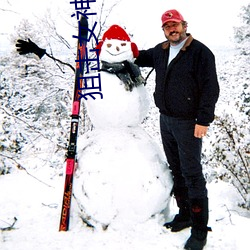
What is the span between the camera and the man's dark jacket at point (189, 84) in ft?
8.07

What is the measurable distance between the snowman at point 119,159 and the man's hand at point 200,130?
2.19ft

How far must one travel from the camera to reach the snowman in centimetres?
286

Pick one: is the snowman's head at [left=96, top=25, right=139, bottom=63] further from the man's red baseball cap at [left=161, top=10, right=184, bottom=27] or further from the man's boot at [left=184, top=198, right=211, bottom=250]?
the man's boot at [left=184, top=198, right=211, bottom=250]

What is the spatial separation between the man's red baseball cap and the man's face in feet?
0.12

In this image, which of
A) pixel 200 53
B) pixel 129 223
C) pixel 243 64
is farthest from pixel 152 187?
pixel 243 64

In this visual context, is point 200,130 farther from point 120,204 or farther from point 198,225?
point 120,204

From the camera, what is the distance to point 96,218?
2.92 meters

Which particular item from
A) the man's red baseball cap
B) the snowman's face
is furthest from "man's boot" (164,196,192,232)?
the man's red baseball cap

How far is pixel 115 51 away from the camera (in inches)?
115

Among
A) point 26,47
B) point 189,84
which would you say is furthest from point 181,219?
point 26,47

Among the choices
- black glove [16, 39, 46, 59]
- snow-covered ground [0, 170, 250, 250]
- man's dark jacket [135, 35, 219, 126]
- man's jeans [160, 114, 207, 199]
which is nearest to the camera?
man's dark jacket [135, 35, 219, 126]

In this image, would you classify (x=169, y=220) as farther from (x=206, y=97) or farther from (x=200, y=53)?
(x=200, y=53)

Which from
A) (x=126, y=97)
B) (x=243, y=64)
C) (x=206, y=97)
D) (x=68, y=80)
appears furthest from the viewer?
(x=243, y=64)

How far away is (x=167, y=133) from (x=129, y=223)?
3.26 ft
